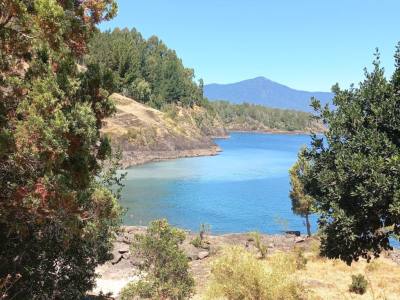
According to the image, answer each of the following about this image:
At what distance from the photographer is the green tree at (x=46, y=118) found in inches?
459

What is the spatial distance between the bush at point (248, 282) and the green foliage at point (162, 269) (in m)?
2.31

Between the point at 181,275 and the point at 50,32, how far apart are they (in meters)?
16.6

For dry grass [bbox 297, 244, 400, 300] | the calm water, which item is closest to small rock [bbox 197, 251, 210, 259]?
dry grass [bbox 297, 244, 400, 300]

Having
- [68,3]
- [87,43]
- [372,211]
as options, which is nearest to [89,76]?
[87,43]

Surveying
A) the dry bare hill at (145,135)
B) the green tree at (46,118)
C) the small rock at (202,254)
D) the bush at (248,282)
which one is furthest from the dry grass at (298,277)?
the dry bare hill at (145,135)

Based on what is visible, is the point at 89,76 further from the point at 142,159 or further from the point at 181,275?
the point at 142,159

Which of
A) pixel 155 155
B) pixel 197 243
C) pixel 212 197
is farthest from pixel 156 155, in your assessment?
pixel 197 243

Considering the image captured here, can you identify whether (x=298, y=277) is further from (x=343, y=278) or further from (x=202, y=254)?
(x=202, y=254)

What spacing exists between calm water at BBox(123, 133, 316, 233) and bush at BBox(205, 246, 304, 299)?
138ft

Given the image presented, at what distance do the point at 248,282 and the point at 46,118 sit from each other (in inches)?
544

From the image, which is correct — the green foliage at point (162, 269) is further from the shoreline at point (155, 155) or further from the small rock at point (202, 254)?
the shoreline at point (155, 155)

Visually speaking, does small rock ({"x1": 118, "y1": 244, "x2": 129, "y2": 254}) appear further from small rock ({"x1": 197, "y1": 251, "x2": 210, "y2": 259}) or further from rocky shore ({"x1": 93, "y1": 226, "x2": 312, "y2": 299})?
small rock ({"x1": 197, "y1": 251, "x2": 210, "y2": 259})

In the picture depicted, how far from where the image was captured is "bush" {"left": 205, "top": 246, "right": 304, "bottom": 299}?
21.5 m

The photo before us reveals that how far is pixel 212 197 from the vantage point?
8969cm
